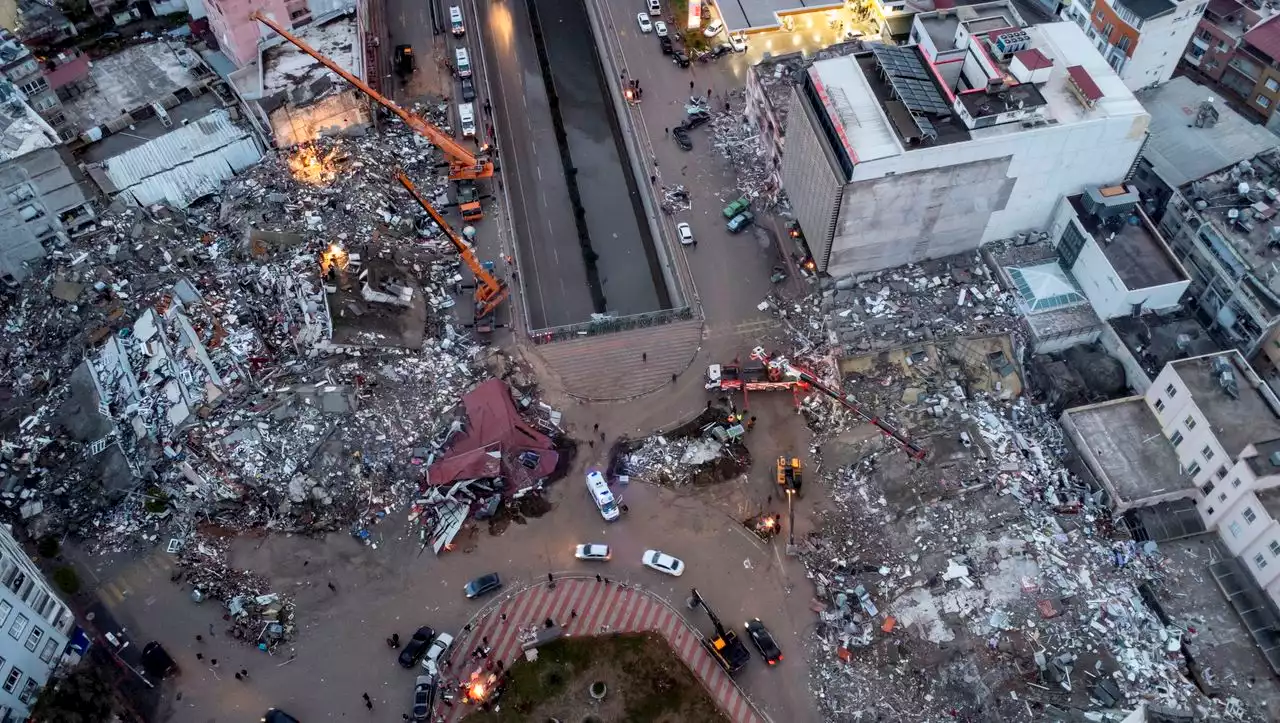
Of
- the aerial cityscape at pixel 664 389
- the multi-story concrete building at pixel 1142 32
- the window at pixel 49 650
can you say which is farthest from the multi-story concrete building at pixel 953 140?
the window at pixel 49 650

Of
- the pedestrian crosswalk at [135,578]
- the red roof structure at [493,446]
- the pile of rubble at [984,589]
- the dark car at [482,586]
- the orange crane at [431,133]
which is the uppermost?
the orange crane at [431,133]

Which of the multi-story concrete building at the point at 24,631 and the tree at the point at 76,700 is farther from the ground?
the multi-story concrete building at the point at 24,631

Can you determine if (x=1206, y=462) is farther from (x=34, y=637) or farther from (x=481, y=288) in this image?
(x=34, y=637)

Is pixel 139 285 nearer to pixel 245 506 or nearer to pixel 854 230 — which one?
pixel 245 506

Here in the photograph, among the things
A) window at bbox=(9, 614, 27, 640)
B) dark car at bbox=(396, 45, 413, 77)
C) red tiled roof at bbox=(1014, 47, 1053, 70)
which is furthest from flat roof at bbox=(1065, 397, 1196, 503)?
dark car at bbox=(396, 45, 413, 77)

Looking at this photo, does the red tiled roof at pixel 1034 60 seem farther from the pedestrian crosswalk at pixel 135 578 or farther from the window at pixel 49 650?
the window at pixel 49 650

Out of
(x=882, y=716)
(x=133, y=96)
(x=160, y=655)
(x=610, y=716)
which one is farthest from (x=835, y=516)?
(x=133, y=96)
